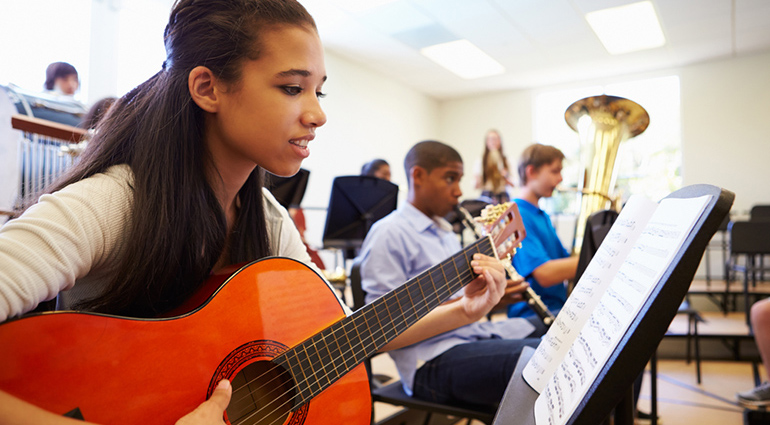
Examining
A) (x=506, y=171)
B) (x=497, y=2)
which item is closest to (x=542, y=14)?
(x=497, y=2)

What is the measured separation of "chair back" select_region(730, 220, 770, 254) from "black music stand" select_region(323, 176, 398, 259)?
2.71 m

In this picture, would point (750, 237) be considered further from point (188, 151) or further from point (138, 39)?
point (138, 39)

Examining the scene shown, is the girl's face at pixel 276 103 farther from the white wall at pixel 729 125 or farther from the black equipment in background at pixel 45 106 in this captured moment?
the white wall at pixel 729 125

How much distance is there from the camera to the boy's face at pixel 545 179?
284cm

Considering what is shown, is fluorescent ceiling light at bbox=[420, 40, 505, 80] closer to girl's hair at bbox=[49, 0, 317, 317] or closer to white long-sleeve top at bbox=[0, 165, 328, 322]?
girl's hair at bbox=[49, 0, 317, 317]

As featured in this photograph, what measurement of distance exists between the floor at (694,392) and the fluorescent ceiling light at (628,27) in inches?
158

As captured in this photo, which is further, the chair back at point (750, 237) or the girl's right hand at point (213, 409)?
the chair back at point (750, 237)

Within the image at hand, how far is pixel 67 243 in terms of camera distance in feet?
2.36

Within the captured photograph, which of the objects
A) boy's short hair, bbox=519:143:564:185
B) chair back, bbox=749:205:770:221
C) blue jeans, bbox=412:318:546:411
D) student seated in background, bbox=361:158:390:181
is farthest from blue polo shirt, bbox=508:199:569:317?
chair back, bbox=749:205:770:221

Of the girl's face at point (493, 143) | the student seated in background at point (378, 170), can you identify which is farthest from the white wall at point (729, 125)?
the student seated in background at point (378, 170)

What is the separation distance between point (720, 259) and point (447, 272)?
7.67 meters

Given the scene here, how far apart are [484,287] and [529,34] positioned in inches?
233

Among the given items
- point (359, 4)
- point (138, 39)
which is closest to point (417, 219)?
point (359, 4)

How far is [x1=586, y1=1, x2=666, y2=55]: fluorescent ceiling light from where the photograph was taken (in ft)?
18.7
